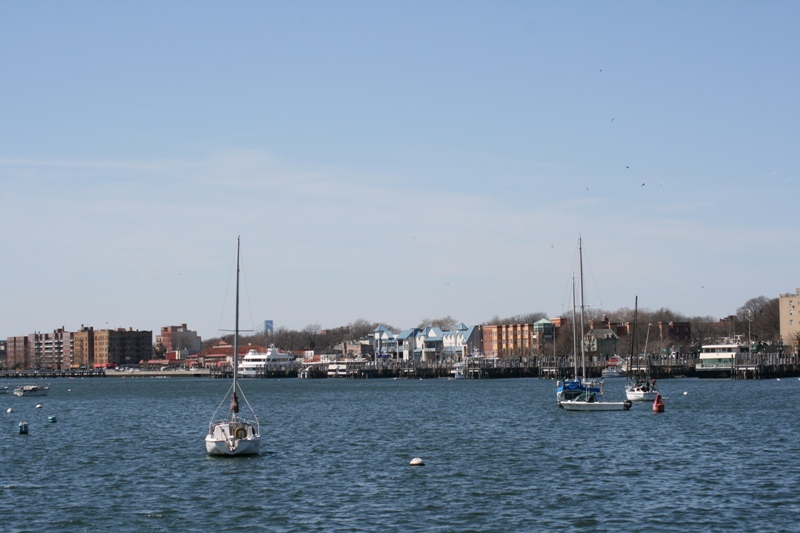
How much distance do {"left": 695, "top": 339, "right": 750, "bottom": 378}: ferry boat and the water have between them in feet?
314

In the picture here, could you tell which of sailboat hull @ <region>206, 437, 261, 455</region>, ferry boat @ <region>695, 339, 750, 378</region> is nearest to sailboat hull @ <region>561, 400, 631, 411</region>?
sailboat hull @ <region>206, 437, 261, 455</region>

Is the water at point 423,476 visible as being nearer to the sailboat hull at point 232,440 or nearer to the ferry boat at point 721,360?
the sailboat hull at point 232,440

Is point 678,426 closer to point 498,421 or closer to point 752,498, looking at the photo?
point 498,421

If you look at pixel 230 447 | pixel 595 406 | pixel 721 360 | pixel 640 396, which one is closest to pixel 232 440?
pixel 230 447

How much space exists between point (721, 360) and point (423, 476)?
138209 millimetres

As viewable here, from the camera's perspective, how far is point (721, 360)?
560 ft

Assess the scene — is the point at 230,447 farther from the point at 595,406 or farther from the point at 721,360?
the point at 721,360

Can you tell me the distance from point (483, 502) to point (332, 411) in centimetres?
5380

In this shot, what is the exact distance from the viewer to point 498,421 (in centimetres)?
7138

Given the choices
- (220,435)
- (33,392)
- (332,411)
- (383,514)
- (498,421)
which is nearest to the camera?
(383,514)

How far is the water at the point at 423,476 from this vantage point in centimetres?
3331

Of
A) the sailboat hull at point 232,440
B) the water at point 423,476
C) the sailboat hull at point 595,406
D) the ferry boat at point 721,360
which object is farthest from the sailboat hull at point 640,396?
the ferry boat at point 721,360

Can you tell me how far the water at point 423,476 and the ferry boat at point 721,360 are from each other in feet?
314

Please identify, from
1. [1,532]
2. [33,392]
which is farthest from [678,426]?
[33,392]
